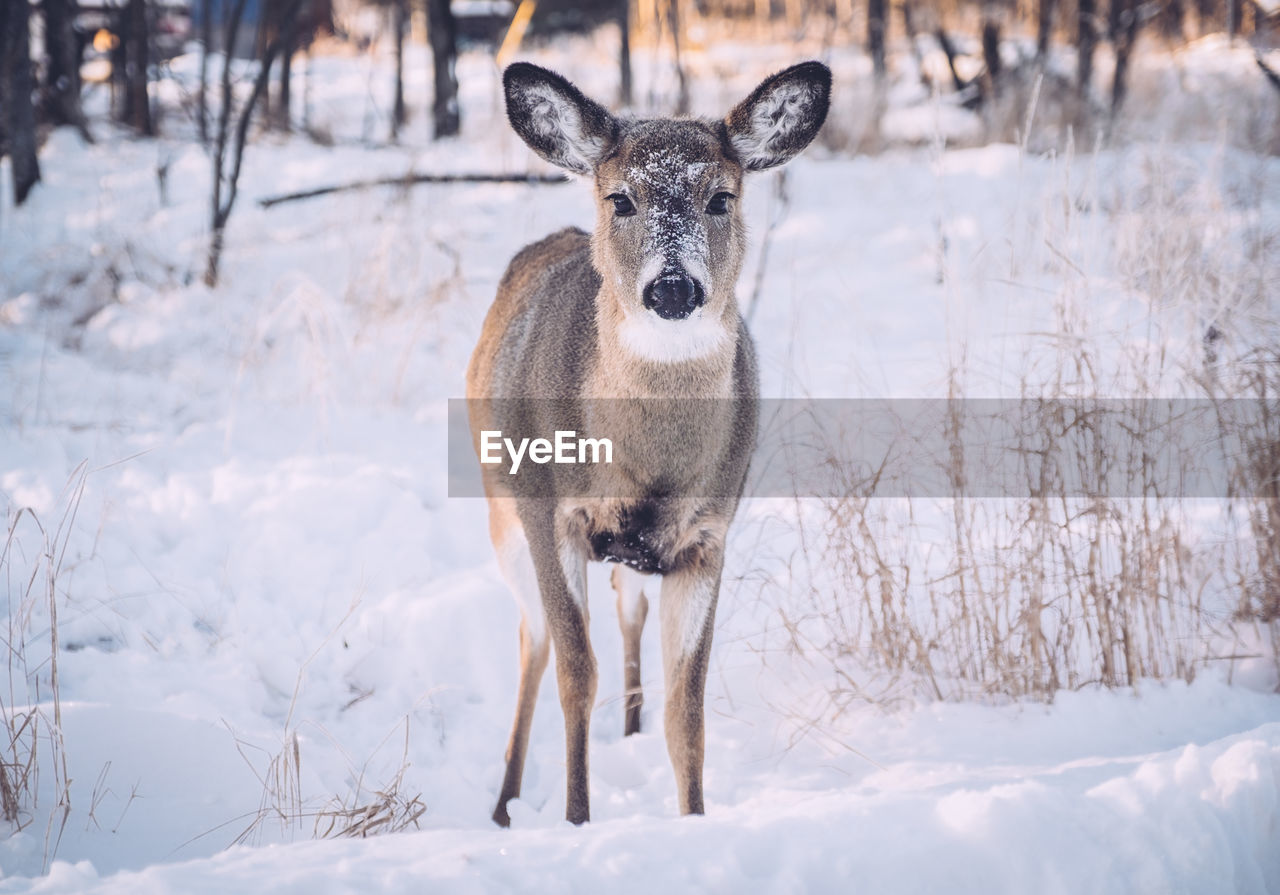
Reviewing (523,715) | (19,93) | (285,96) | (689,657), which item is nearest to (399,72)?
(285,96)

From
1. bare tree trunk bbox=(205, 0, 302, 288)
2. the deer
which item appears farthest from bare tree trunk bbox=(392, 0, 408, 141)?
the deer

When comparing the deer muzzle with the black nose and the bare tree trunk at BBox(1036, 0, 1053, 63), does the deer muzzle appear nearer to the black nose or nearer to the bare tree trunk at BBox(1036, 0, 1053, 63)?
the black nose

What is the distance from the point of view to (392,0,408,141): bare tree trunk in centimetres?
1627

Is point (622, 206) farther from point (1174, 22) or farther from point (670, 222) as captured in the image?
point (1174, 22)

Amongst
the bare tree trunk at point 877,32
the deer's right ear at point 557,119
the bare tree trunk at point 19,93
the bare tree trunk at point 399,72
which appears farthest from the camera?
the bare tree trunk at point 877,32

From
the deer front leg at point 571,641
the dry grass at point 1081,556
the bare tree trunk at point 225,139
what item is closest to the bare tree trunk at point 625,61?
the bare tree trunk at point 225,139

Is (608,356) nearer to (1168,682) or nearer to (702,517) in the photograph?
(702,517)

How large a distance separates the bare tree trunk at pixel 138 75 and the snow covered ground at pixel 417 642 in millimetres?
5180

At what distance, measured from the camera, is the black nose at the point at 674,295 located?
9.37 ft

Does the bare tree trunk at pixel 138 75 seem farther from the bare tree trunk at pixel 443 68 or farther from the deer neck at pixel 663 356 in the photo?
the deer neck at pixel 663 356

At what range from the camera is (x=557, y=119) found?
3.44 meters

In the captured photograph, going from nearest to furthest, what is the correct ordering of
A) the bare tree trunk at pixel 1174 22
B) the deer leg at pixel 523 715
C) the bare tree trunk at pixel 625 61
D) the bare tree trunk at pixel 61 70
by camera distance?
the deer leg at pixel 523 715
the bare tree trunk at pixel 61 70
the bare tree trunk at pixel 625 61
the bare tree trunk at pixel 1174 22

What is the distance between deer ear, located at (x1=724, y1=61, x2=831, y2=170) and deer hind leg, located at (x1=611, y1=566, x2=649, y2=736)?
177cm

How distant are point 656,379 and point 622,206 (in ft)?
1.85
